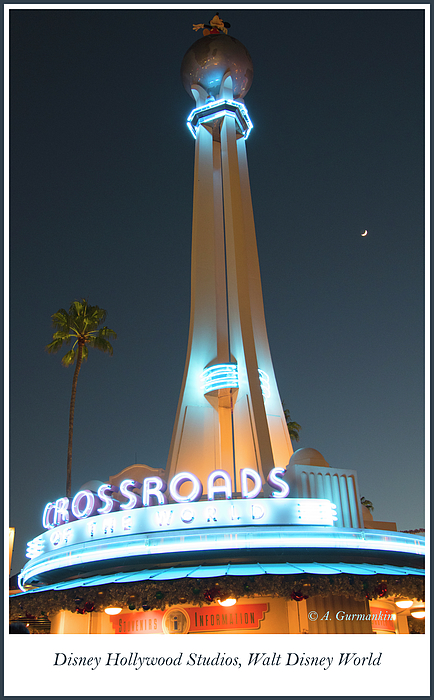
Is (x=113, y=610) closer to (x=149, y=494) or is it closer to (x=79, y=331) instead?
(x=149, y=494)

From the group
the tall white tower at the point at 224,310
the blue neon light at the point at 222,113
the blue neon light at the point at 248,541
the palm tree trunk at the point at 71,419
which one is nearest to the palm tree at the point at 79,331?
the palm tree trunk at the point at 71,419

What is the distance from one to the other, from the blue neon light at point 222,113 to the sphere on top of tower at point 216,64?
1329mm

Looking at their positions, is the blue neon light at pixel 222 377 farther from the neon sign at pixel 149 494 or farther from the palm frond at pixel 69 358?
the palm frond at pixel 69 358

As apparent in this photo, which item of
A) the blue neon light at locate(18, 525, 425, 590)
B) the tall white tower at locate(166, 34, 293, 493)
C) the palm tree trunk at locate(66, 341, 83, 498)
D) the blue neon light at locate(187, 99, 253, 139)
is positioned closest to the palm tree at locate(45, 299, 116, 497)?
the palm tree trunk at locate(66, 341, 83, 498)

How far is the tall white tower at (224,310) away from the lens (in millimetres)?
24375

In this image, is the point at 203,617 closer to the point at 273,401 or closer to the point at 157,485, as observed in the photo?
the point at 157,485

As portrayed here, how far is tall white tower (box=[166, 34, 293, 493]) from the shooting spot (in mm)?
24375

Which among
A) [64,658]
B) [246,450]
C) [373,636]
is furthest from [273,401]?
[64,658]

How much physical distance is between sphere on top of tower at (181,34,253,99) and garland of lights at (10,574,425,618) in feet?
88.2

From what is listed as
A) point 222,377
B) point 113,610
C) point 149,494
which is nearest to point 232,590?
point 113,610

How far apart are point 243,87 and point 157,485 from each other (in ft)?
79.2

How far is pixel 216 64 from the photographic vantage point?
30609 millimetres

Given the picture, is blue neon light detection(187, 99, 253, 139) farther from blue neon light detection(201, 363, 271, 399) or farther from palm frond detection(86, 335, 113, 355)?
blue neon light detection(201, 363, 271, 399)

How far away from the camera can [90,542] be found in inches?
694
